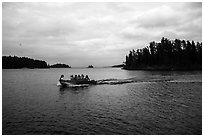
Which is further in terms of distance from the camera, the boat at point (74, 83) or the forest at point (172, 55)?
the forest at point (172, 55)

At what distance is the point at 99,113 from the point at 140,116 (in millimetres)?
4056

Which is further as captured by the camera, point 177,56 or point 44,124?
point 177,56

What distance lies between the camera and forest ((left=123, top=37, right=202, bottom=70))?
11506cm

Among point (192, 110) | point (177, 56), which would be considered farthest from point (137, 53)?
point (192, 110)

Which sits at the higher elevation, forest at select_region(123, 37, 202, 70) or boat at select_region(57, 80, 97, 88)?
forest at select_region(123, 37, 202, 70)

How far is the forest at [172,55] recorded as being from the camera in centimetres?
11506

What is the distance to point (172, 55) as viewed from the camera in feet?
396

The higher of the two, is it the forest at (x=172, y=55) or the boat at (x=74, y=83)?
the forest at (x=172, y=55)

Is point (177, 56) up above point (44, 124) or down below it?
above

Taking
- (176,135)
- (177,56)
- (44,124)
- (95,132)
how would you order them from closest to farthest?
(176,135) < (95,132) < (44,124) < (177,56)

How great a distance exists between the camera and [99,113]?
20.2 metres

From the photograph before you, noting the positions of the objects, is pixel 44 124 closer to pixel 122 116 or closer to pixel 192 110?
pixel 122 116

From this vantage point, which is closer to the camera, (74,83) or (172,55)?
(74,83)

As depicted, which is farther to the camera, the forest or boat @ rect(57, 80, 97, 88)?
the forest
